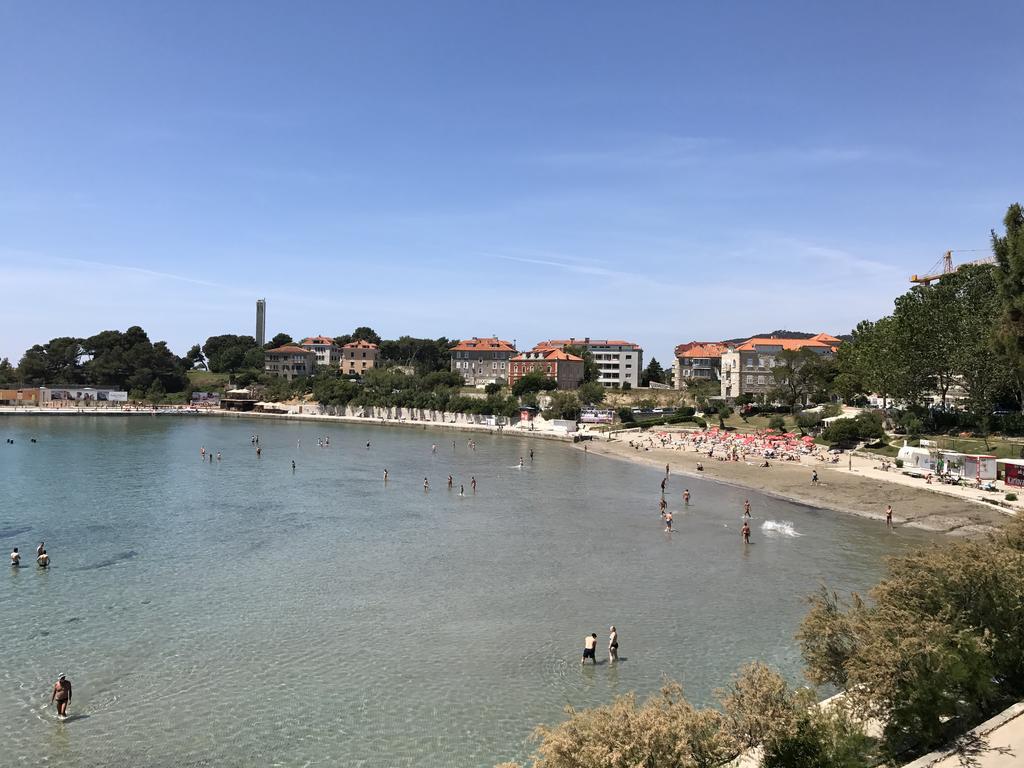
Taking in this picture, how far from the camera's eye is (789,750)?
10977 mm

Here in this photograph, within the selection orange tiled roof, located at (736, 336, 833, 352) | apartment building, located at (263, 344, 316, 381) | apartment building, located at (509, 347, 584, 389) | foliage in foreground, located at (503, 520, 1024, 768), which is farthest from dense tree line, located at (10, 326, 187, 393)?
foliage in foreground, located at (503, 520, 1024, 768)

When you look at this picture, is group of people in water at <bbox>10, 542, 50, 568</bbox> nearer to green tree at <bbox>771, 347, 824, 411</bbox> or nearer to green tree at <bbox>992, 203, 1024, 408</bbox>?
green tree at <bbox>992, 203, 1024, 408</bbox>

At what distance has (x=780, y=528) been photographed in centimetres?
3928

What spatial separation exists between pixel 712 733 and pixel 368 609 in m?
16.9

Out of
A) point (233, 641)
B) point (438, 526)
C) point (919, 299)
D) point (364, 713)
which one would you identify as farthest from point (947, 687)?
point (919, 299)

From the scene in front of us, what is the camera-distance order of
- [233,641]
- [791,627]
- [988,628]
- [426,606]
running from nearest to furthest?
[988,628] → [233,641] → [791,627] → [426,606]

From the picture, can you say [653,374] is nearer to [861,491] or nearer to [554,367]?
[554,367]

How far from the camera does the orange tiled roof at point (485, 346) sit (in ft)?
516

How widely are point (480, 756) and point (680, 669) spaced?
23.1 feet

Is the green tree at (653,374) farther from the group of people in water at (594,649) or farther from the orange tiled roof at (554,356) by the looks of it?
the group of people in water at (594,649)

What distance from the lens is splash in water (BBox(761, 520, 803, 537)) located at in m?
38.0

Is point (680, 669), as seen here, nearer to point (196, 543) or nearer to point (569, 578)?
point (569, 578)

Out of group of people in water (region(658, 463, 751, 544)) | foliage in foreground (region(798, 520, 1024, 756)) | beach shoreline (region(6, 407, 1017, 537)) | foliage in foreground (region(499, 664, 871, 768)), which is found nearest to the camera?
foliage in foreground (region(499, 664, 871, 768))

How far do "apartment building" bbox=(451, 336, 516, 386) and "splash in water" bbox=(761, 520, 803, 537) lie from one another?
115482mm
